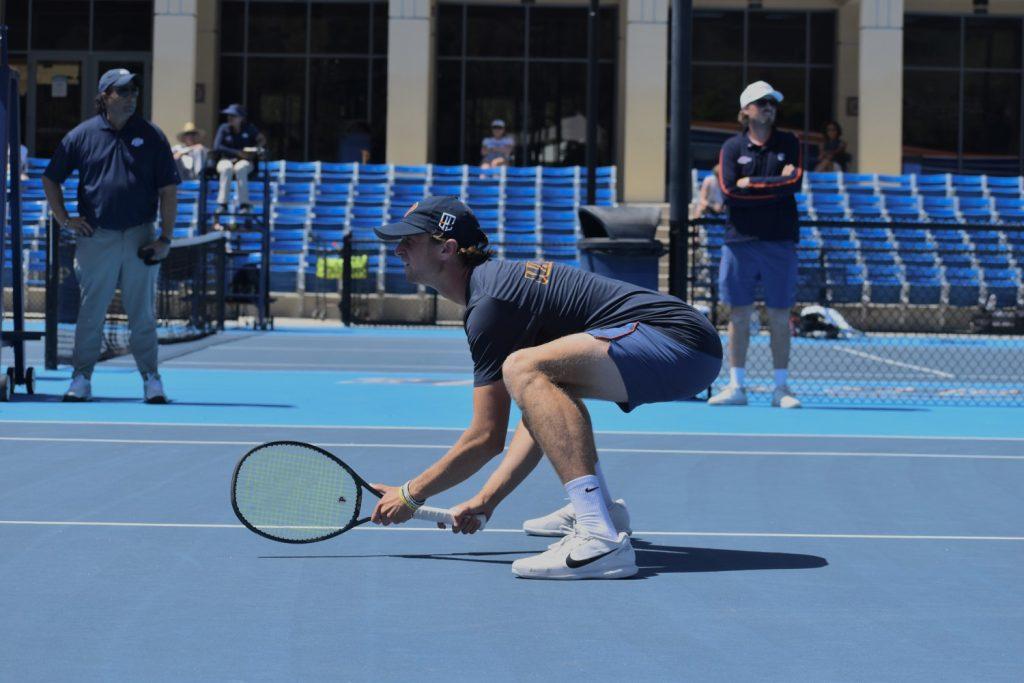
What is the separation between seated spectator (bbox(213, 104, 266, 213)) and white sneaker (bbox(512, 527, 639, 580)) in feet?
62.2

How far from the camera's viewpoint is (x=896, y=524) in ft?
23.2

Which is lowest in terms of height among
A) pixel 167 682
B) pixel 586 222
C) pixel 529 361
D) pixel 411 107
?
pixel 167 682

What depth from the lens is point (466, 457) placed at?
582cm

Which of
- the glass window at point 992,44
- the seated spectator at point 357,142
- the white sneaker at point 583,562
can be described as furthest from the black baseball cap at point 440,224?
the glass window at point 992,44

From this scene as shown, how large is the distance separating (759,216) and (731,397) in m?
1.37

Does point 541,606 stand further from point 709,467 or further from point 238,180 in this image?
point 238,180

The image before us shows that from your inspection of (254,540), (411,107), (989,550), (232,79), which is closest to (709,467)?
(989,550)

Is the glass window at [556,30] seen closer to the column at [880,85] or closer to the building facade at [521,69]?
the building facade at [521,69]

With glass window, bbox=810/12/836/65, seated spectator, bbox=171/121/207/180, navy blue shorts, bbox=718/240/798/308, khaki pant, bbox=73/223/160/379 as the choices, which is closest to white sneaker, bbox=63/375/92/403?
khaki pant, bbox=73/223/160/379

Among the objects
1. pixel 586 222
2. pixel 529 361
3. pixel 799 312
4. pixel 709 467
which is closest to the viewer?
pixel 529 361

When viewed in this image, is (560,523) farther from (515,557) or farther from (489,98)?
(489,98)

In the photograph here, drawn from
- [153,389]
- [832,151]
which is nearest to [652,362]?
[153,389]

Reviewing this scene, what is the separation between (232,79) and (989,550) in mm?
31065

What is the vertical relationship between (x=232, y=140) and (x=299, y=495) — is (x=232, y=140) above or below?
above
